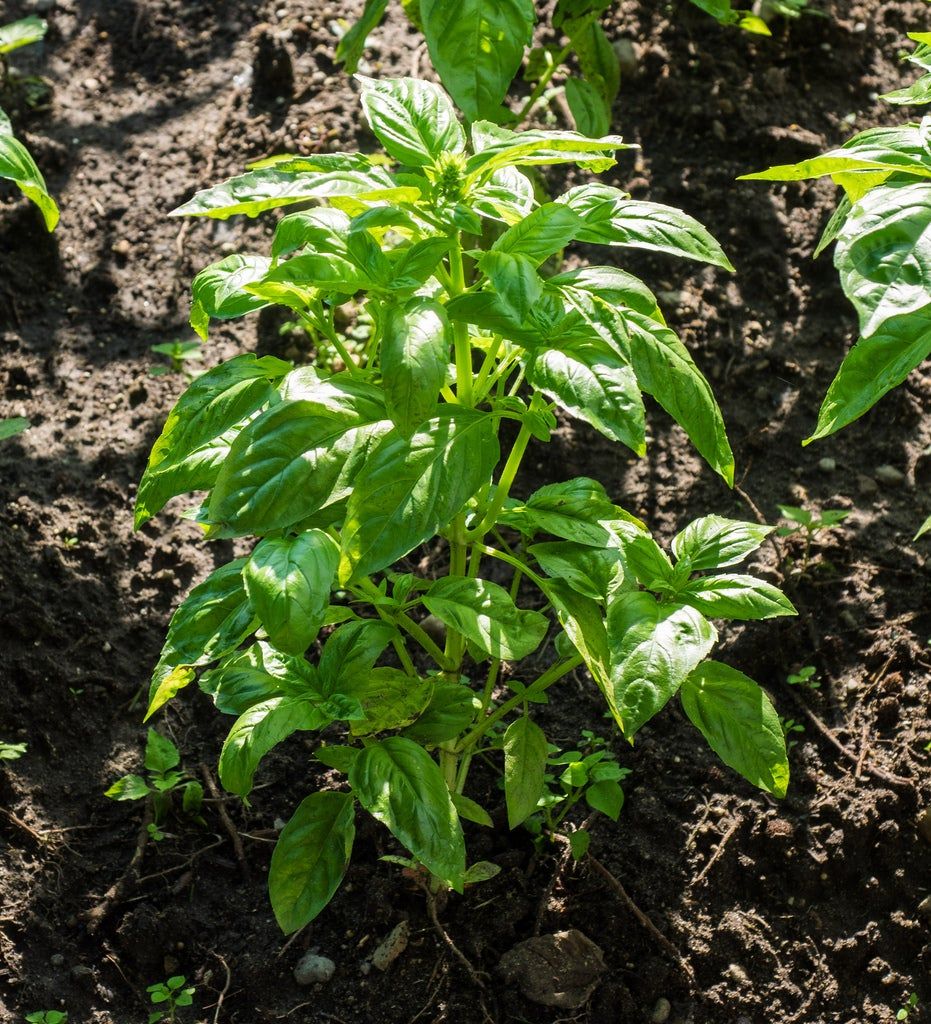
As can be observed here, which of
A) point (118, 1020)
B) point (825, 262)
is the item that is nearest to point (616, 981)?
point (118, 1020)

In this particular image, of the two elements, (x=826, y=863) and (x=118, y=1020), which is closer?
(x=118, y=1020)

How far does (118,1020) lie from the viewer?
7.30ft

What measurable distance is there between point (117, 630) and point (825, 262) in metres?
2.38

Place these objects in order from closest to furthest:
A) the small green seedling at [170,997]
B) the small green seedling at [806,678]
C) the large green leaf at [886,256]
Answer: the large green leaf at [886,256]
the small green seedling at [170,997]
the small green seedling at [806,678]

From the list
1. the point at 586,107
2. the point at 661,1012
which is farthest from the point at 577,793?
the point at 586,107

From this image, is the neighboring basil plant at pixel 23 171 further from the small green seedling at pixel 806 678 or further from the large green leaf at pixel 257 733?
the small green seedling at pixel 806 678

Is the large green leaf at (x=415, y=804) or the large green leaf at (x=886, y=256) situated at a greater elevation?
the large green leaf at (x=886, y=256)


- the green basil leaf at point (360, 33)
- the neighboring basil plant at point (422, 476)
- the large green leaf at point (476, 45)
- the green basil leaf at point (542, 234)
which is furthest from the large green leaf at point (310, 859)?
the green basil leaf at point (360, 33)

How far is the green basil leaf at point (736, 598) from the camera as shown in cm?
195

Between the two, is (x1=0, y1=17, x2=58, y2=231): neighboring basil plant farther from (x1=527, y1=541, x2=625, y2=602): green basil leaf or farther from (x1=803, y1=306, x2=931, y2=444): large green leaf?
(x1=803, y1=306, x2=931, y2=444): large green leaf

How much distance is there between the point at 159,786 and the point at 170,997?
17.2 inches

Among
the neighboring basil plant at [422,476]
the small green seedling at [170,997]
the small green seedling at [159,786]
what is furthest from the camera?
the small green seedling at [159,786]

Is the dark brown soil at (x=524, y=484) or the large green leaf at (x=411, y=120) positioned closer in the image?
the large green leaf at (x=411, y=120)

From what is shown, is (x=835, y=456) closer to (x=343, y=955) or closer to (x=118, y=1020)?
(x=343, y=955)
